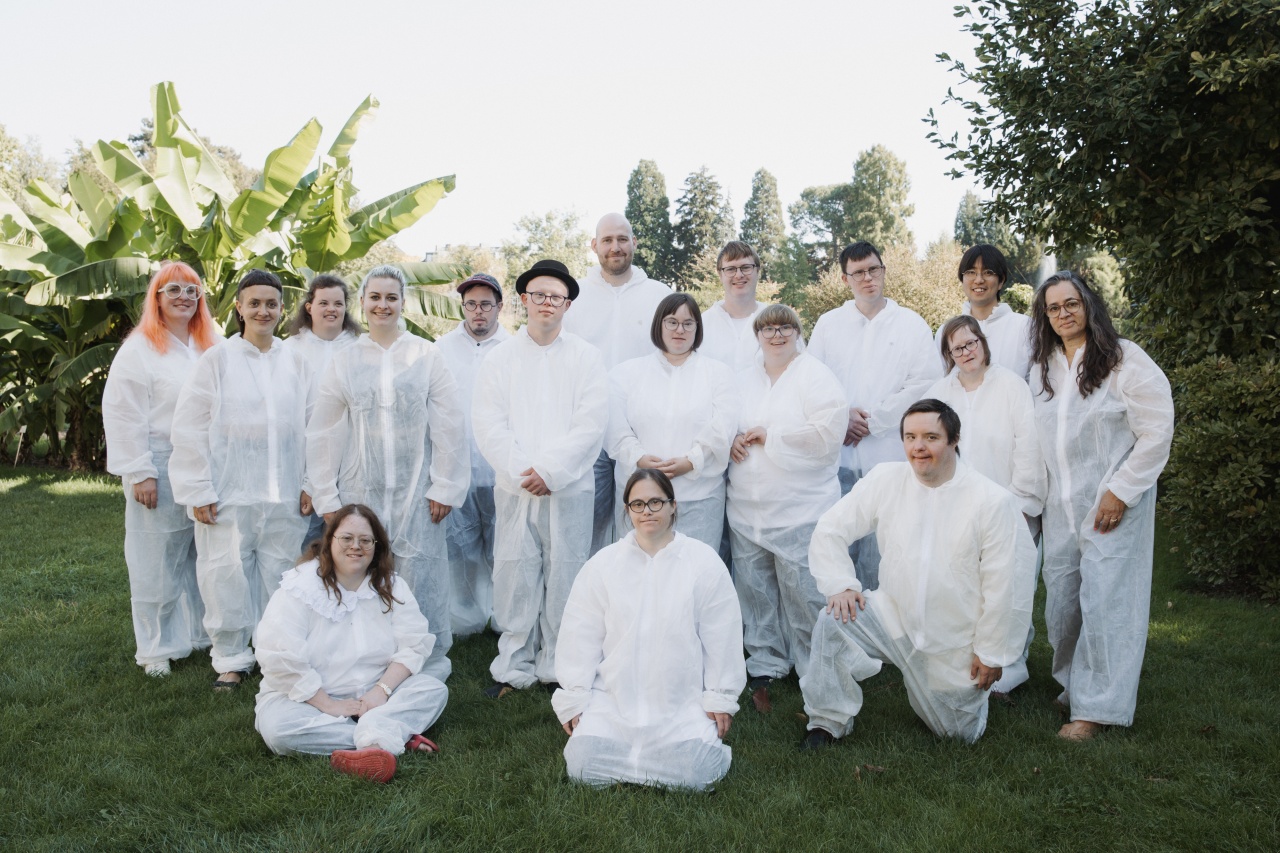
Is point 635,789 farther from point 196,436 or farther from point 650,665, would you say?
point 196,436

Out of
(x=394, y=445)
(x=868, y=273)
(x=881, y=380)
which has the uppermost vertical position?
(x=868, y=273)

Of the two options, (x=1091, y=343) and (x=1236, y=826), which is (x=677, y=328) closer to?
(x=1091, y=343)

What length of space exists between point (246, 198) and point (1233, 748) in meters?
11.1

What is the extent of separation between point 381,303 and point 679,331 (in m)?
1.66

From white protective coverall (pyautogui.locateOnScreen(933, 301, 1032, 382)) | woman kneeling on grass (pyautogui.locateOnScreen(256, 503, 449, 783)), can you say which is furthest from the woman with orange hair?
white protective coverall (pyautogui.locateOnScreen(933, 301, 1032, 382))

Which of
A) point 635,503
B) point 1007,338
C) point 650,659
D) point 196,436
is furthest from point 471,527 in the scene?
point 1007,338

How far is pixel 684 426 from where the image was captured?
17.7 feet

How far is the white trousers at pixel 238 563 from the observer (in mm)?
5344

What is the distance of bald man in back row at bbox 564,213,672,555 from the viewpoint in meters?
6.25

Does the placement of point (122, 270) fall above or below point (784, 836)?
above

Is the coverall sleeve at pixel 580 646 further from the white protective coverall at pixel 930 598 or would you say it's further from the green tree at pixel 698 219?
the green tree at pixel 698 219

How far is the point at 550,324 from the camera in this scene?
5.38 m

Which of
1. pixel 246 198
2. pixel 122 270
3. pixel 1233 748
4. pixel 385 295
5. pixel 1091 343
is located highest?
pixel 246 198

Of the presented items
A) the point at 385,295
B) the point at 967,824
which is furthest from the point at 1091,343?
the point at 385,295
